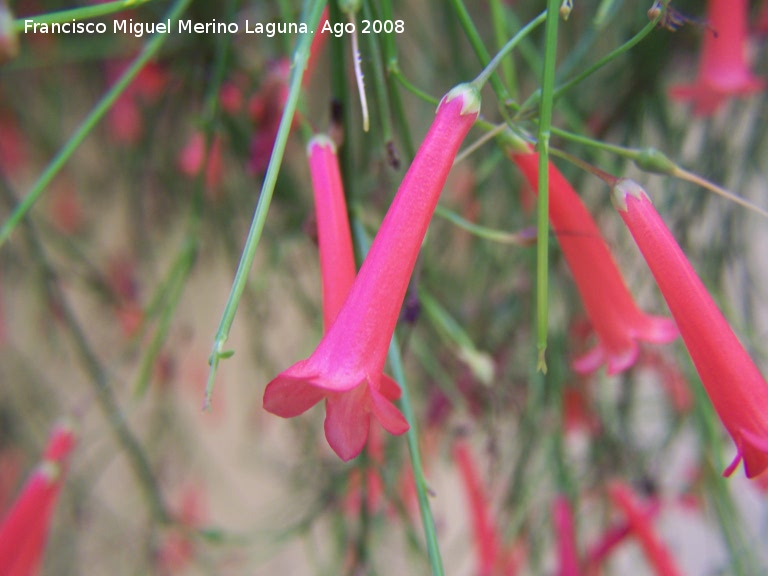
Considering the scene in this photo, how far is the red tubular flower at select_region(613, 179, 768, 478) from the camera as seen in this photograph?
283 millimetres

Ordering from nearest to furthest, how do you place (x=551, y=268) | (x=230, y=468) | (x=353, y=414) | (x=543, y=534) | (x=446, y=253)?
(x=353, y=414)
(x=551, y=268)
(x=543, y=534)
(x=446, y=253)
(x=230, y=468)

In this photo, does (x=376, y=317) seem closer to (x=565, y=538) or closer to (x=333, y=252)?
(x=333, y=252)

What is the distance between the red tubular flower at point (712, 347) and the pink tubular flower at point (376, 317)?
0.10 m

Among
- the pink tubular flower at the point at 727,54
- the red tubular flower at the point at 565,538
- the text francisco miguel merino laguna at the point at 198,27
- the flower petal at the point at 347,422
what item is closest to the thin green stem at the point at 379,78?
the text francisco miguel merino laguna at the point at 198,27

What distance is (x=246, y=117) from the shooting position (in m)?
0.72

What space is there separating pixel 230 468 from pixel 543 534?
0.81 meters

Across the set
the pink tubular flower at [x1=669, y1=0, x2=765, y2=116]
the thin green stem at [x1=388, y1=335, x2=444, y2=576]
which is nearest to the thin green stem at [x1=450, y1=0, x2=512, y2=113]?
the thin green stem at [x1=388, y1=335, x2=444, y2=576]

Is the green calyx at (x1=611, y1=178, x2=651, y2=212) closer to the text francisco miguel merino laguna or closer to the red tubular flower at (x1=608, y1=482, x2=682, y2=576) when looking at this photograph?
the text francisco miguel merino laguna

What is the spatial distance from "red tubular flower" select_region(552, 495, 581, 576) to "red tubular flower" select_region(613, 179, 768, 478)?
1.09ft

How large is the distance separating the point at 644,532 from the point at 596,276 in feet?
1.14

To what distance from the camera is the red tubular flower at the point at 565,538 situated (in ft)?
1.91

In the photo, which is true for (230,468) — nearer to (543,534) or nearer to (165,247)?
(165,247)

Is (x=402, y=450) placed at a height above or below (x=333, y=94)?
below

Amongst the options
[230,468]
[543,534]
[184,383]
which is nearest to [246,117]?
[543,534]
